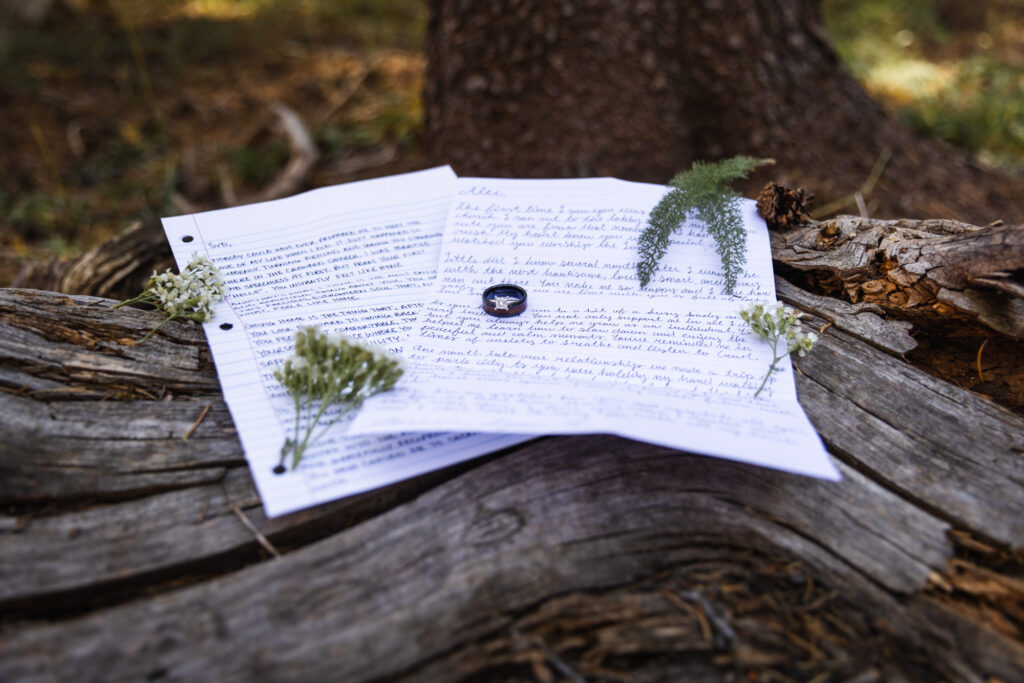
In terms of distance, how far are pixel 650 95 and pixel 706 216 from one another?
1560 millimetres

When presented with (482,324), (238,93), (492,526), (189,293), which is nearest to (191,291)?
(189,293)

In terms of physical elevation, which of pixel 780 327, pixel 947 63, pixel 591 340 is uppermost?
pixel 947 63

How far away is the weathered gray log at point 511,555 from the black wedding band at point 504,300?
52cm

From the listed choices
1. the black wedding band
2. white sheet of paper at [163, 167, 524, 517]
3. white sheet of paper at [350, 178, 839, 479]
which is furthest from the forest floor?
the black wedding band

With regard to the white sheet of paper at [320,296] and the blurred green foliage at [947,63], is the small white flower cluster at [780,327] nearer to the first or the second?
the white sheet of paper at [320,296]

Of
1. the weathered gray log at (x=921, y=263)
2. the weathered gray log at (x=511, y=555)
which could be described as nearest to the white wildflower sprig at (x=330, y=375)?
the weathered gray log at (x=511, y=555)

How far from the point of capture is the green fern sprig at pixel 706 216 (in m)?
2.43

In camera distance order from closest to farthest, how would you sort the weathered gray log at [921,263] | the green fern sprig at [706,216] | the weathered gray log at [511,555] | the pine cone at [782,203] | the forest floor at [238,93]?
1. the weathered gray log at [511,555]
2. the weathered gray log at [921,263]
3. the green fern sprig at [706,216]
4. the pine cone at [782,203]
5. the forest floor at [238,93]

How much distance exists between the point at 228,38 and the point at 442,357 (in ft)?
20.4

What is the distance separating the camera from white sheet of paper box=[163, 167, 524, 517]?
1.85 m

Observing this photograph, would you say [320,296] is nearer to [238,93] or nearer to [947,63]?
[238,93]

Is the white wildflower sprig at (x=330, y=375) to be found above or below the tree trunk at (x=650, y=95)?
below

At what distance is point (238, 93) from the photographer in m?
6.20

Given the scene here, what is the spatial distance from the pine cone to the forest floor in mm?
2654
